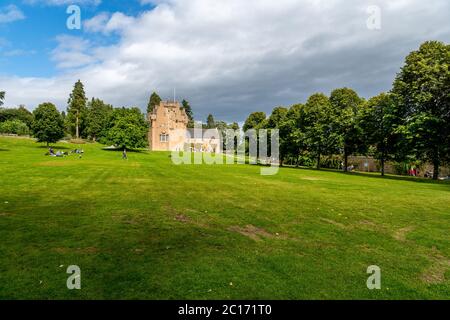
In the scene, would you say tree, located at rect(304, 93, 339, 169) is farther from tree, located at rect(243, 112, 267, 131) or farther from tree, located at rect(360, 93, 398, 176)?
tree, located at rect(243, 112, 267, 131)

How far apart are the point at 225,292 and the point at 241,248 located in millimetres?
2697

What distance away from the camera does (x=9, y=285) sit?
612 centimetres

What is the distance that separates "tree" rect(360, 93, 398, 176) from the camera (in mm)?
38656

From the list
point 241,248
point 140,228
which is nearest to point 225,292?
point 241,248

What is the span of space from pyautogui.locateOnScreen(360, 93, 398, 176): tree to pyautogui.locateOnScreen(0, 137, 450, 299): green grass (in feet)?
84.8

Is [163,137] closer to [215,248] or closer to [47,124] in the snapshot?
[47,124]

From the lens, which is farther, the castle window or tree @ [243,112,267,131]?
the castle window

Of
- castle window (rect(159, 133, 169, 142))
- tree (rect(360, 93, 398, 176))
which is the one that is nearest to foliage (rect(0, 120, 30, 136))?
castle window (rect(159, 133, 169, 142))

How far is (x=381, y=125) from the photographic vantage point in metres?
41.2

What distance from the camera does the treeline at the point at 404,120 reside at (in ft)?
112

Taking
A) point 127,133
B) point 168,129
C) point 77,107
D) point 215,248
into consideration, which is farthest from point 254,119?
point 215,248

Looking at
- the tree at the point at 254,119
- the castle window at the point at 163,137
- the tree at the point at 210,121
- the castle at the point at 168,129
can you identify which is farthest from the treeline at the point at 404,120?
the tree at the point at 210,121

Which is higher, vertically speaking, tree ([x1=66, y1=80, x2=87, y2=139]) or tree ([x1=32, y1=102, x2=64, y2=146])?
tree ([x1=66, y1=80, x2=87, y2=139])
